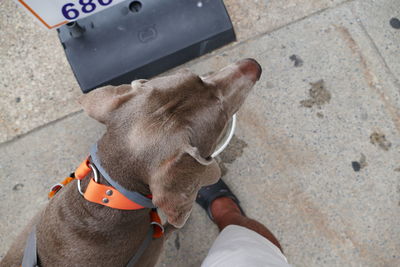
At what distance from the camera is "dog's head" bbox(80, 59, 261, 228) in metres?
1.69

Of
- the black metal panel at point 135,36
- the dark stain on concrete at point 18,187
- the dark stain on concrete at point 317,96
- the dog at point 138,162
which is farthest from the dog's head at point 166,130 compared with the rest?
the dark stain on concrete at point 18,187

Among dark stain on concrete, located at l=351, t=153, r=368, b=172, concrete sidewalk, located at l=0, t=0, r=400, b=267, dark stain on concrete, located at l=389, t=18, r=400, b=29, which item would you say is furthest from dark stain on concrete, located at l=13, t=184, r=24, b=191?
dark stain on concrete, located at l=389, t=18, r=400, b=29

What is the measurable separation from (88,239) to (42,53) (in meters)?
2.02

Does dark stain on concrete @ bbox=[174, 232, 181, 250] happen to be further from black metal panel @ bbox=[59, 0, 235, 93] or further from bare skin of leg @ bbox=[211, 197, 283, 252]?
black metal panel @ bbox=[59, 0, 235, 93]

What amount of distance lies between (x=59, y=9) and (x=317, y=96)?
2239 millimetres

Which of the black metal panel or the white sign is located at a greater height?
the white sign

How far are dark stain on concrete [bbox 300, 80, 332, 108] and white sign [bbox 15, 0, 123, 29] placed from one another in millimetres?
A: 1852

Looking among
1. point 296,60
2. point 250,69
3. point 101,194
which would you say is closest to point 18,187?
point 101,194

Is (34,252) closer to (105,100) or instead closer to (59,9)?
(105,100)

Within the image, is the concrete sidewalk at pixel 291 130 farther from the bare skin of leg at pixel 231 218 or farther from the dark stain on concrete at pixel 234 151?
the bare skin of leg at pixel 231 218

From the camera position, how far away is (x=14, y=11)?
10.1ft

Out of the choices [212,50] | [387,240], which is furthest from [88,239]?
[387,240]

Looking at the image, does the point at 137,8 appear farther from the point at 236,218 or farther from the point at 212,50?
the point at 236,218

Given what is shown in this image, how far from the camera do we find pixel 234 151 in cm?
295
